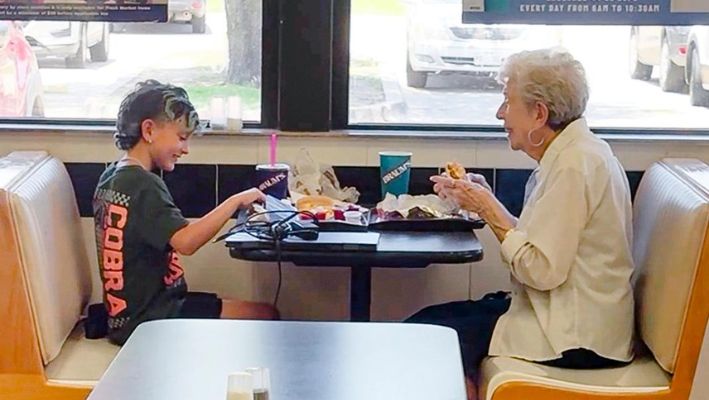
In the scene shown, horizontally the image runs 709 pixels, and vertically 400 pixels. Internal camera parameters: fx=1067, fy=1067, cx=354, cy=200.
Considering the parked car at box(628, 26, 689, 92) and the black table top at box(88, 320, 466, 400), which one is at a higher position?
the parked car at box(628, 26, 689, 92)

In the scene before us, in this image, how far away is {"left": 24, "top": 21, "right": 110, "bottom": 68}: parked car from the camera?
3.43 meters

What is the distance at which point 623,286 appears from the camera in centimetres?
265

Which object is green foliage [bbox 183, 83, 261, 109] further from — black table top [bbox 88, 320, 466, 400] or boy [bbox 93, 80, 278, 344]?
black table top [bbox 88, 320, 466, 400]

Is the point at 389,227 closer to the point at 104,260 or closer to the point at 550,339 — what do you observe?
the point at 550,339

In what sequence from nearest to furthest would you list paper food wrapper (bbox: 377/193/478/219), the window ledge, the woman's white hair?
the woman's white hair
paper food wrapper (bbox: 377/193/478/219)
the window ledge

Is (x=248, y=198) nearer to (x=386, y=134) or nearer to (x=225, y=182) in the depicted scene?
(x=225, y=182)

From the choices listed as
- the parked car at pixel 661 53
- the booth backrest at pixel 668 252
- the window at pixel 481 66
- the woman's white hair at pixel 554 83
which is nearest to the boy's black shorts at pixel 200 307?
the window at pixel 481 66

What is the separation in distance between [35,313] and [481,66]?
159 cm

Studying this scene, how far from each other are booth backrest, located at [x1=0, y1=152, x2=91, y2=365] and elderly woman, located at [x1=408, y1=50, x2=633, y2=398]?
108cm

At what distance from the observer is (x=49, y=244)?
2871mm

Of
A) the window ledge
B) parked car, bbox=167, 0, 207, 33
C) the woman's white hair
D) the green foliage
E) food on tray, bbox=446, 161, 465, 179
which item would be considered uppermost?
parked car, bbox=167, 0, 207, 33

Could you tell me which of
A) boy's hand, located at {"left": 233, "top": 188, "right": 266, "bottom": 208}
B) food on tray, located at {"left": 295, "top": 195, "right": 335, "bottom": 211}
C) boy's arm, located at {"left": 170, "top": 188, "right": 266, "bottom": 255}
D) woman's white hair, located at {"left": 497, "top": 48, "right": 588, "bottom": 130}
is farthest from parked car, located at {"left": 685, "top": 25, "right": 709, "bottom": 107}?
boy's arm, located at {"left": 170, "top": 188, "right": 266, "bottom": 255}

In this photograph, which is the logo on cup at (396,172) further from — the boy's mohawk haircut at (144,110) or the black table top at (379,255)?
the boy's mohawk haircut at (144,110)

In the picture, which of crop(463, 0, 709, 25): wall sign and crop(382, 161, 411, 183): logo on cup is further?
crop(463, 0, 709, 25): wall sign
